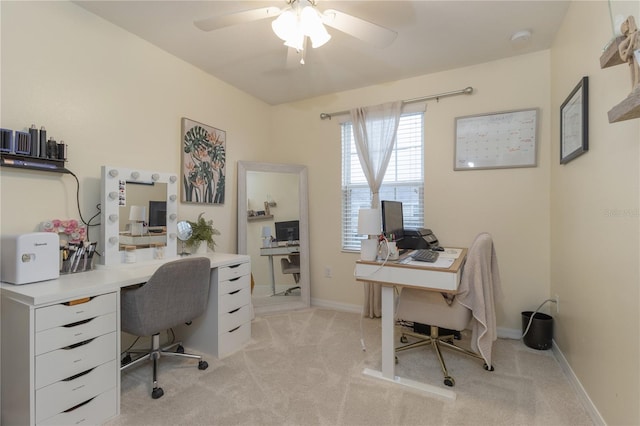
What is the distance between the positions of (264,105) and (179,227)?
6.41 feet

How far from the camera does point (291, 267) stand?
3.39 m

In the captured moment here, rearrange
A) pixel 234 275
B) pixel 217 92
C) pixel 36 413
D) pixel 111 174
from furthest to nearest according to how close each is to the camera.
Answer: pixel 217 92 → pixel 234 275 → pixel 111 174 → pixel 36 413

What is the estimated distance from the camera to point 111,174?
2.02m

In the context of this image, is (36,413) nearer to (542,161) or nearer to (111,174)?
(111,174)

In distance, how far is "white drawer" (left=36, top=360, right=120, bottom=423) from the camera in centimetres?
132

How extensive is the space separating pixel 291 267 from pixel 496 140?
96.8 inches

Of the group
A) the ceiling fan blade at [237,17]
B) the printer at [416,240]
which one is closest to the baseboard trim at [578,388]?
the printer at [416,240]

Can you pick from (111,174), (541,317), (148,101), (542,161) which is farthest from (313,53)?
(541,317)

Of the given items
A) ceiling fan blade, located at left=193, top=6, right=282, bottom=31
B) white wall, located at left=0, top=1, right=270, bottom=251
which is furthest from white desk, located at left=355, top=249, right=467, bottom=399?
white wall, located at left=0, top=1, right=270, bottom=251

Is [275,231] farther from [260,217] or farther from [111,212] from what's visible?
[111,212]

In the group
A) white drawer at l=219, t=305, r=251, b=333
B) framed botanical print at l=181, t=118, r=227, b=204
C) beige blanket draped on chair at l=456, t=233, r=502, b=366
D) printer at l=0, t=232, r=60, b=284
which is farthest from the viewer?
framed botanical print at l=181, t=118, r=227, b=204

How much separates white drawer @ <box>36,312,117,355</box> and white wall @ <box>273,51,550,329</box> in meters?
2.26

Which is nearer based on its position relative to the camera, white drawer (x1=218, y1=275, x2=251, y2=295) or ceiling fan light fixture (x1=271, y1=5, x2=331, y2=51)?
ceiling fan light fixture (x1=271, y1=5, x2=331, y2=51)

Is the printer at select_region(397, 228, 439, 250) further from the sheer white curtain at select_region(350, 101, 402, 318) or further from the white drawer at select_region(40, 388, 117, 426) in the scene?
the white drawer at select_region(40, 388, 117, 426)
